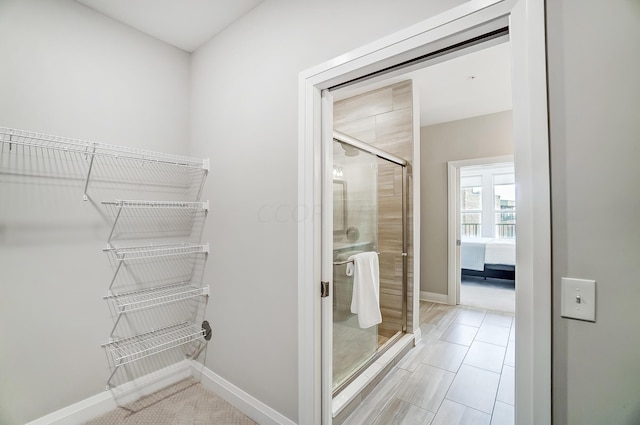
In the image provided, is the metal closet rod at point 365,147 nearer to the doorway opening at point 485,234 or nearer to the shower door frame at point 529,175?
the shower door frame at point 529,175

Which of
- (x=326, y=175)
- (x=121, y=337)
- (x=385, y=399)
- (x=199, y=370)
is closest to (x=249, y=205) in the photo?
(x=326, y=175)

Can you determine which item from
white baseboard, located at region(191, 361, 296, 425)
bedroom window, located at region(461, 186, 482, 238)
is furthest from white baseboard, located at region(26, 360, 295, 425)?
bedroom window, located at region(461, 186, 482, 238)

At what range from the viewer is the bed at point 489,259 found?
494 cm

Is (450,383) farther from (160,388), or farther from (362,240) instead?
(160,388)

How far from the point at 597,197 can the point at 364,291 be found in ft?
5.26

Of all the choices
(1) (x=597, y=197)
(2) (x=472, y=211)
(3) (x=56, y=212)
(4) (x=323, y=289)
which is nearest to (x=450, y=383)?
(4) (x=323, y=289)

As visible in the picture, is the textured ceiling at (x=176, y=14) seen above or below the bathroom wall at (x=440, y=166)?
above

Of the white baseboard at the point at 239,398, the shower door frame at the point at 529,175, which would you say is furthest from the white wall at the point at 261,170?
the shower door frame at the point at 529,175

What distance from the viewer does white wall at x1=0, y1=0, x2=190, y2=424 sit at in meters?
1.44

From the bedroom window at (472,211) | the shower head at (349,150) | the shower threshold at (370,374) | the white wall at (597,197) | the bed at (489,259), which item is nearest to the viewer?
the white wall at (597,197)

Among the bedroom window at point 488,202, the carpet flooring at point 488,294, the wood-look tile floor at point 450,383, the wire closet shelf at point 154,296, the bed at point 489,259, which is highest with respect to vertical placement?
the bedroom window at point 488,202

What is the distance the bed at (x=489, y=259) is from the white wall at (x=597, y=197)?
455 centimetres

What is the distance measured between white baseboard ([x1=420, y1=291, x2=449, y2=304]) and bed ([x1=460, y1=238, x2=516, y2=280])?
3.71ft

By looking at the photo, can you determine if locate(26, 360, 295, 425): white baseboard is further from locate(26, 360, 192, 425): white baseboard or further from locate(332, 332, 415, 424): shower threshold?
locate(332, 332, 415, 424): shower threshold
